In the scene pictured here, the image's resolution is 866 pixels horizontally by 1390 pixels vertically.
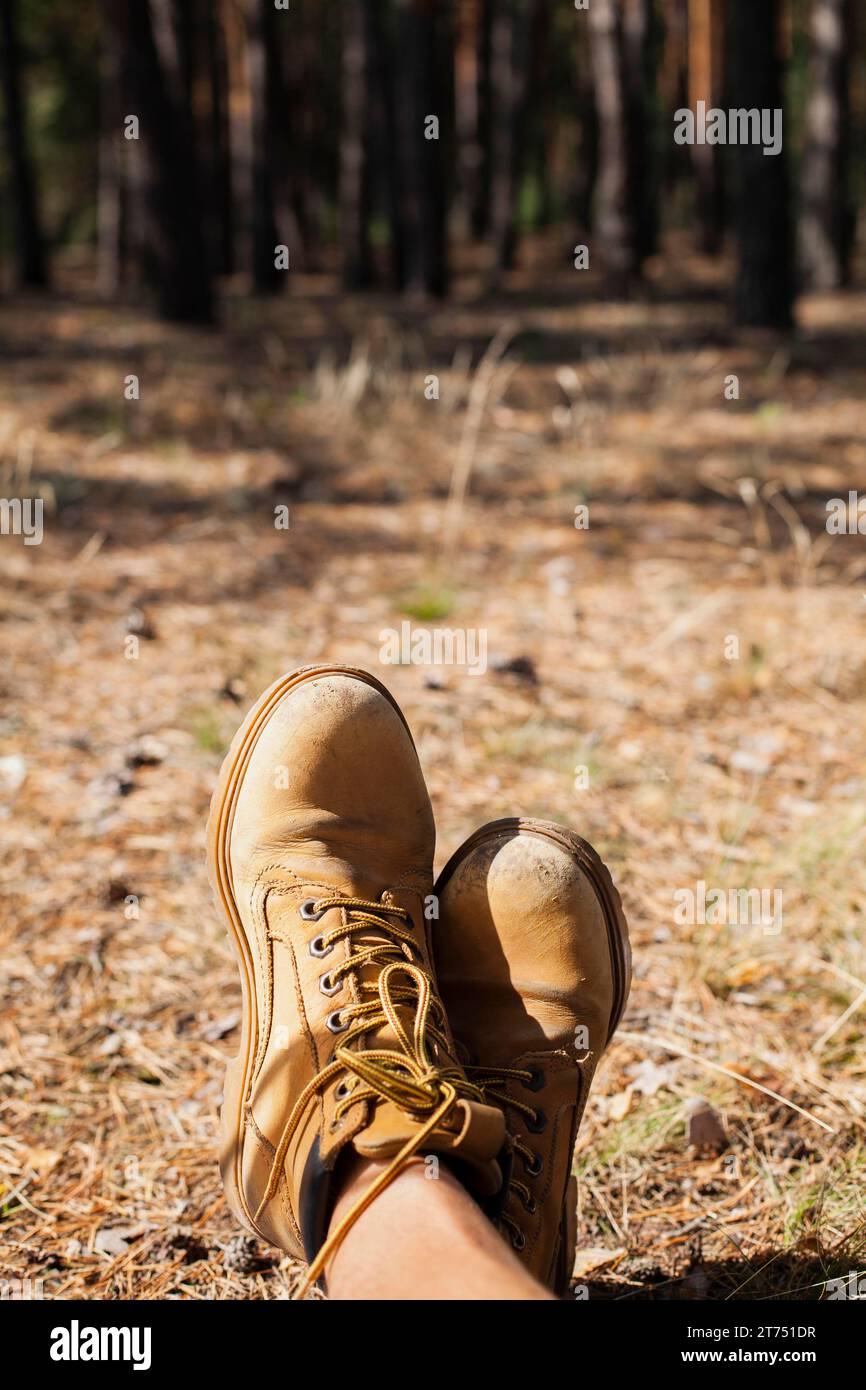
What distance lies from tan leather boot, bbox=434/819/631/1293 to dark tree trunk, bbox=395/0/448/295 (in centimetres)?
872

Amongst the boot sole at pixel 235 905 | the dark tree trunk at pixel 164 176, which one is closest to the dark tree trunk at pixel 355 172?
the dark tree trunk at pixel 164 176

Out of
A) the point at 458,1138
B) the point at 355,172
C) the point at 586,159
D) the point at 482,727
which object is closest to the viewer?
the point at 458,1138

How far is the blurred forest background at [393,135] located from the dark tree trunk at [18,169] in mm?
27

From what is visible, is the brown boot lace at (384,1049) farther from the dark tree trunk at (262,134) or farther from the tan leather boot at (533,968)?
the dark tree trunk at (262,134)

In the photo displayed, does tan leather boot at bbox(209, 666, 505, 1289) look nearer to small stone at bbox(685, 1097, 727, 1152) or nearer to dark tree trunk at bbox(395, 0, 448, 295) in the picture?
small stone at bbox(685, 1097, 727, 1152)

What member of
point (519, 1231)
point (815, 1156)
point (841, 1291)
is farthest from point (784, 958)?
point (519, 1231)

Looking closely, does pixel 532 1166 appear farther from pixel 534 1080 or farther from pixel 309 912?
pixel 309 912

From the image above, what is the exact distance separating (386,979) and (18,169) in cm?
1113

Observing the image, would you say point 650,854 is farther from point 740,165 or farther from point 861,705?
point 740,165

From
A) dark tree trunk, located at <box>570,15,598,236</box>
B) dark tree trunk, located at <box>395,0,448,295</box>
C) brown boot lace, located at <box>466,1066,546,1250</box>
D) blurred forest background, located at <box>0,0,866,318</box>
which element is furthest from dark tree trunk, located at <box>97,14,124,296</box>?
brown boot lace, located at <box>466,1066,546,1250</box>

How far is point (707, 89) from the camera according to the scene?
15180mm

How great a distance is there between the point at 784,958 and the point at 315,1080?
1.02 meters

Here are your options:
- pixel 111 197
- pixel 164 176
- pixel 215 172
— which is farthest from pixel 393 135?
pixel 164 176

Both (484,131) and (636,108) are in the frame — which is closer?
(636,108)
